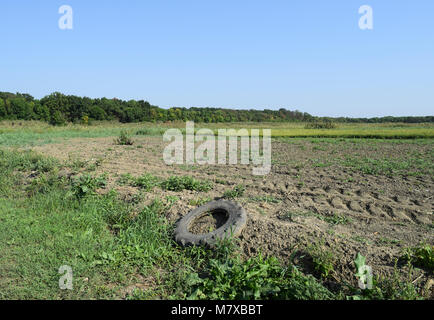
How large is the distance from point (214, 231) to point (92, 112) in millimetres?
54263

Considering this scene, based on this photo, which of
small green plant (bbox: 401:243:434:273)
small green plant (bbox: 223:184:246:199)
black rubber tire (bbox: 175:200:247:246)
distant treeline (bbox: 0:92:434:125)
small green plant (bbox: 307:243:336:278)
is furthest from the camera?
distant treeline (bbox: 0:92:434:125)

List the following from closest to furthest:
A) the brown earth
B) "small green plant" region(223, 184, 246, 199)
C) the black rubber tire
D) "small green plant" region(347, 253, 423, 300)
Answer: "small green plant" region(347, 253, 423, 300) → the brown earth → the black rubber tire → "small green plant" region(223, 184, 246, 199)

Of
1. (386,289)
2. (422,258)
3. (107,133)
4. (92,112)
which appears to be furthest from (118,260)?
(92,112)

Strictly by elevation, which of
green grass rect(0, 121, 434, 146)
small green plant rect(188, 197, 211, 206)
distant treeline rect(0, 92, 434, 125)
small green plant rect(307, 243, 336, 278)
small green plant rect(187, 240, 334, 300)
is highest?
distant treeline rect(0, 92, 434, 125)

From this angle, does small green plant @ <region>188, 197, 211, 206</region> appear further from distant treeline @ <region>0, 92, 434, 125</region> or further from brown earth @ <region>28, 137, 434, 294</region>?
distant treeline @ <region>0, 92, 434, 125</region>

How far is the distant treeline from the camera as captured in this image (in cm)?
4816

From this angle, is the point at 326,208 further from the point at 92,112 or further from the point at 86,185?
the point at 92,112

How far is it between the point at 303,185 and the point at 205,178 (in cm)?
250

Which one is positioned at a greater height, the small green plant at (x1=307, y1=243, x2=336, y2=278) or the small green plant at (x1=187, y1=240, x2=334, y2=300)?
the small green plant at (x1=307, y1=243, x2=336, y2=278)

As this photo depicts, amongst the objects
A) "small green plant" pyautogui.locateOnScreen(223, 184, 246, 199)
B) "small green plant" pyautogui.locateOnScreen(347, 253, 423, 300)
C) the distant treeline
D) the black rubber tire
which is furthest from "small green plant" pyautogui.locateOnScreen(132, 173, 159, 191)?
the distant treeline

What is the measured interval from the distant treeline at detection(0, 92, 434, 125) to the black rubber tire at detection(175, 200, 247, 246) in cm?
→ 4679

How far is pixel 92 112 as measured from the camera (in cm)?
5234
